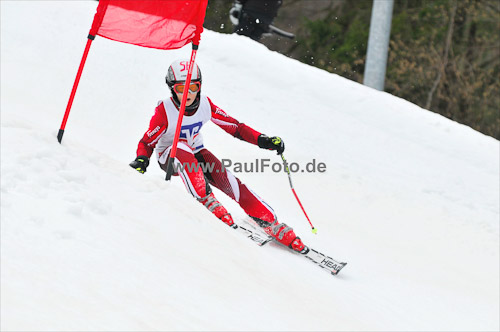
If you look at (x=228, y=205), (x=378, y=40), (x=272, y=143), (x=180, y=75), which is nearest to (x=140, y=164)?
(x=180, y=75)

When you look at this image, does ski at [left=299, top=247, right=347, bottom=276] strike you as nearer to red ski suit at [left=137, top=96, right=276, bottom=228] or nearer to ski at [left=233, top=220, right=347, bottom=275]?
ski at [left=233, top=220, right=347, bottom=275]

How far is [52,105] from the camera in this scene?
6043 millimetres

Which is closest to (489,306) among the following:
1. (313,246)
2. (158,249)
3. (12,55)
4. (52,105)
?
(313,246)

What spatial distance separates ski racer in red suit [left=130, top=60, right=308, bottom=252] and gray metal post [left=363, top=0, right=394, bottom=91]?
166 inches

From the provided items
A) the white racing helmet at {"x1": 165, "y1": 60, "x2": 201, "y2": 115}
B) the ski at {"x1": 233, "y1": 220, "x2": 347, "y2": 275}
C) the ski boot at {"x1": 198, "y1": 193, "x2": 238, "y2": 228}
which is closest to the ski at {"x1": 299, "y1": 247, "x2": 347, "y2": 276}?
the ski at {"x1": 233, "y1": 220, "x2": 347, "y2": 275}

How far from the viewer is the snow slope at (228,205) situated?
1.96 meters

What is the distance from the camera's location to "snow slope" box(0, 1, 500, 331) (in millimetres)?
1964

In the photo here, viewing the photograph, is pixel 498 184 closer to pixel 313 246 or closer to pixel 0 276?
pixel 313 246

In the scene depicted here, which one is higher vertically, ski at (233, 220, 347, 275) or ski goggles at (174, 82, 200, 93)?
ski goggles at (174, 82, 200, 93)

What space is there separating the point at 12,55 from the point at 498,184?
5.33 meters

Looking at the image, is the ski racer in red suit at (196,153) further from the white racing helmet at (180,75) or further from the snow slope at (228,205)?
the snow slope at (228,205)

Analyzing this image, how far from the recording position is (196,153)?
4309 mm

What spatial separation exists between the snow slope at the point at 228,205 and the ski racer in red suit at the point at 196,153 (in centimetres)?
44

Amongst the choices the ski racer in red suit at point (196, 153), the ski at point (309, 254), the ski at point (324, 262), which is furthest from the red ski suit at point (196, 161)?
the ski at point (324, 262)
